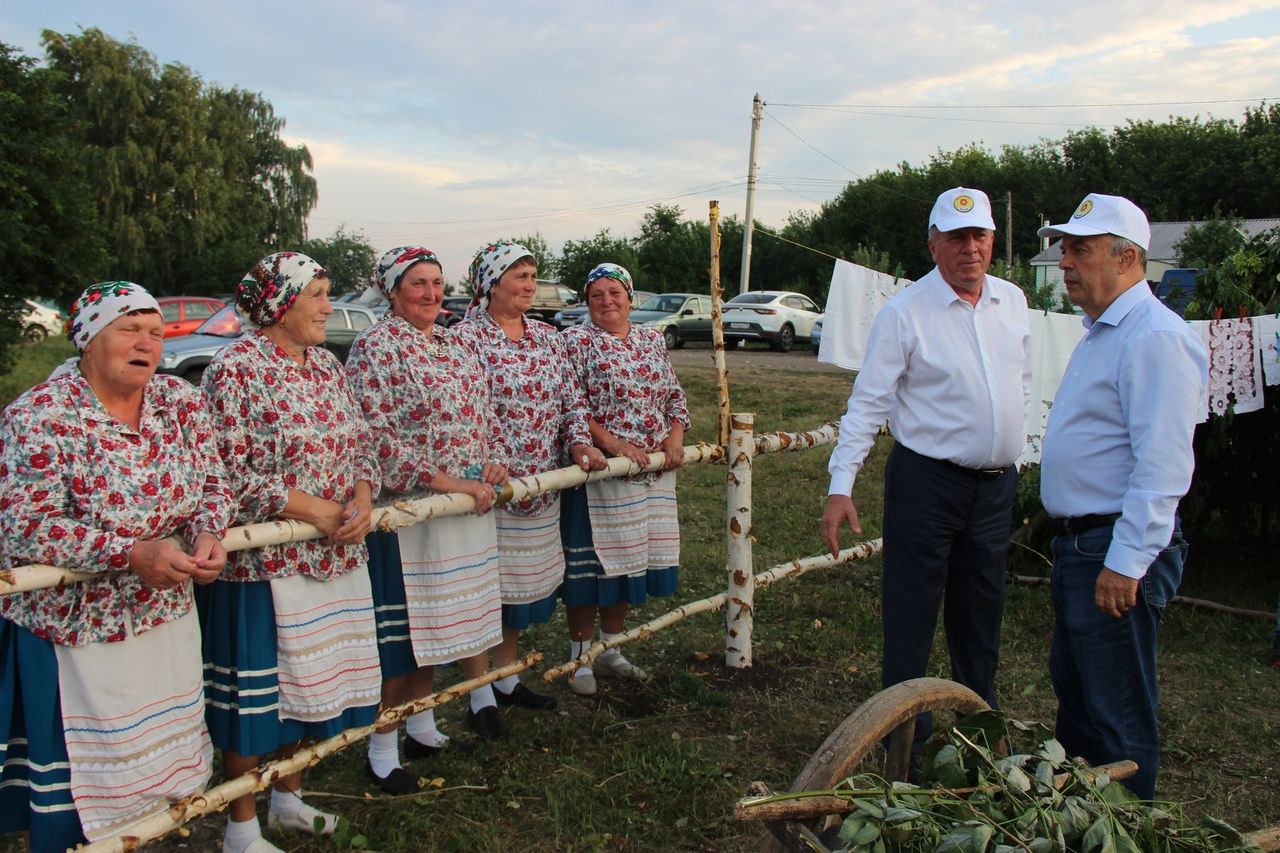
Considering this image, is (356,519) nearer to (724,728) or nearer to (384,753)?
(384,753)

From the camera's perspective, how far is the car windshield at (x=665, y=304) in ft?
75.5

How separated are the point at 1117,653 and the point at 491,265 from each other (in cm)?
251

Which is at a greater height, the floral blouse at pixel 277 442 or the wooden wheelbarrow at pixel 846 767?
the floral blouse at pixel 277 442

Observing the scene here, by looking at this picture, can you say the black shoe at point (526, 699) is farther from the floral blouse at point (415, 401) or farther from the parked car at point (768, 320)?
the parked car at point (768, 320)

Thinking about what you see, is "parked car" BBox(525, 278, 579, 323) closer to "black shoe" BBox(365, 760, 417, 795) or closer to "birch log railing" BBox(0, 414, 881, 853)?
"birch log railing" BBox(0, 414, 881, 853)

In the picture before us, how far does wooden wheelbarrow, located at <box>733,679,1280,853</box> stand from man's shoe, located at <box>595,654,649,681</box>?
2.14m

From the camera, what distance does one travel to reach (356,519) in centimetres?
288

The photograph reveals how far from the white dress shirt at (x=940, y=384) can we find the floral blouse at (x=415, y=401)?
1.28m

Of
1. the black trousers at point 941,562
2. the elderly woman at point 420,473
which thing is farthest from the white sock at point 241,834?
the black trousers at point 941,562

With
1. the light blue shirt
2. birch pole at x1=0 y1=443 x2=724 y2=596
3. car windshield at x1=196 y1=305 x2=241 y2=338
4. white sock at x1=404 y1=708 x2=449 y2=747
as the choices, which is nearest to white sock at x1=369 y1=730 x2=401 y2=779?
white sock at x1=404 y1=708 x2=449 y2=747

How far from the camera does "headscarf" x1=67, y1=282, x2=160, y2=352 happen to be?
2379 millimetres

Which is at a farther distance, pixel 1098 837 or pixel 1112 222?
pixel 1112 222

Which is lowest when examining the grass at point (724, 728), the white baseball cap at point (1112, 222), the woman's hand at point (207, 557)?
the grass at point (724, 728)

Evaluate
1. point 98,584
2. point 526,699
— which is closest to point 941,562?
point 526,699
